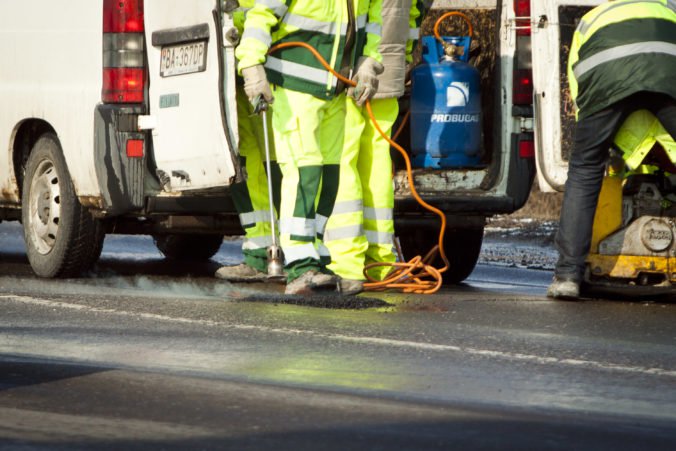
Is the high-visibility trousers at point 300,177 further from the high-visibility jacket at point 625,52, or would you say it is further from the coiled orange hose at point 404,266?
the high-visibility jacket at point 625,52

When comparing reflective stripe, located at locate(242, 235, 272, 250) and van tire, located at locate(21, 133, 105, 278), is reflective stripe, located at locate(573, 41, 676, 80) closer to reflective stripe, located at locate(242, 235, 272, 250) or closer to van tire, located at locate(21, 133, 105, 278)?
reflective stripe, located at locate(242, 235, 272, 250)

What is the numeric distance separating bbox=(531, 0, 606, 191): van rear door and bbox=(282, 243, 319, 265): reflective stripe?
1.62 m

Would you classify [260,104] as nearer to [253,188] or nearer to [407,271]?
[253,188]

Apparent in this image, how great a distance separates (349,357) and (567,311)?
2301 mm

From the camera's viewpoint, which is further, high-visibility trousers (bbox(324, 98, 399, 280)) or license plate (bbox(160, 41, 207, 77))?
high-visibility trousers (bbox(324, 98, 399, 280))

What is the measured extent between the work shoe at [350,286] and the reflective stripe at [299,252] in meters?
0.24

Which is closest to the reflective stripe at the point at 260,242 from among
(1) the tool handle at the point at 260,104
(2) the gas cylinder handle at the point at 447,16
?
(1) the tool handle at the point at 260,104

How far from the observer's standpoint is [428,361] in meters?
6.16

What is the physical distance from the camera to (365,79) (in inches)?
354

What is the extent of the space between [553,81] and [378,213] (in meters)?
1.21

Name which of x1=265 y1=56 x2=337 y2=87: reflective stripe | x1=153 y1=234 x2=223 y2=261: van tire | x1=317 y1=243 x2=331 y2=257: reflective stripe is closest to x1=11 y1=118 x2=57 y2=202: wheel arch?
x1=265 y1=56 x2=337 y2=87: reflective stripe

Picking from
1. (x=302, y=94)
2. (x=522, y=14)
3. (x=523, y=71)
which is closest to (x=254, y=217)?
(x=302, y=94)

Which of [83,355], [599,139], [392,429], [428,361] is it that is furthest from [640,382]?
[599,139]

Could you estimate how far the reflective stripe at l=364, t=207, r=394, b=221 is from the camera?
30.9ft
